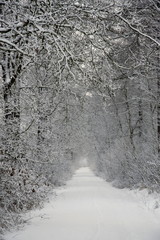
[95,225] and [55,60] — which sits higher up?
[55,60]

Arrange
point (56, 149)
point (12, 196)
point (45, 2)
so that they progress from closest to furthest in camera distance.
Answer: point (45, 2) → point (12, 196) → point (56, 149)

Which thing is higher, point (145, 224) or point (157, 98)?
point (157, 98)

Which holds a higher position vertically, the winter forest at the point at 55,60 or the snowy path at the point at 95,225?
the winter forest at the point at 55,60

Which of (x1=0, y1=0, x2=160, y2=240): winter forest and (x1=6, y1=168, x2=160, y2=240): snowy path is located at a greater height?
(x1=0, y1=0, x2=160, y2=240): winter forest

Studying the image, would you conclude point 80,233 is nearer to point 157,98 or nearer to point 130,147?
point 157,98

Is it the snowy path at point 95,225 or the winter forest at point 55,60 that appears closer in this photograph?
the winter forest at point 55,60

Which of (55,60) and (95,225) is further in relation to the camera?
(95,225)

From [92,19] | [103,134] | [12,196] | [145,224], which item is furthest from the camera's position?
[103,134]

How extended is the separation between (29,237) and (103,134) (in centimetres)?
2834

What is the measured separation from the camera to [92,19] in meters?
4.28

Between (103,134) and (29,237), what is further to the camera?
(103,134)

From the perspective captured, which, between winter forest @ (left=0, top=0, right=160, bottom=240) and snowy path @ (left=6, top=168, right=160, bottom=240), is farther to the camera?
snowy path @ (left=6, top=168, right=160, bottom=240)

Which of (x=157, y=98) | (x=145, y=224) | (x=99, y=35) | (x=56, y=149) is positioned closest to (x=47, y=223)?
(x=145, y=224)

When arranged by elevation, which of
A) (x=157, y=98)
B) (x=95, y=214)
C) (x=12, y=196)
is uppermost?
(x=157, y=98)
